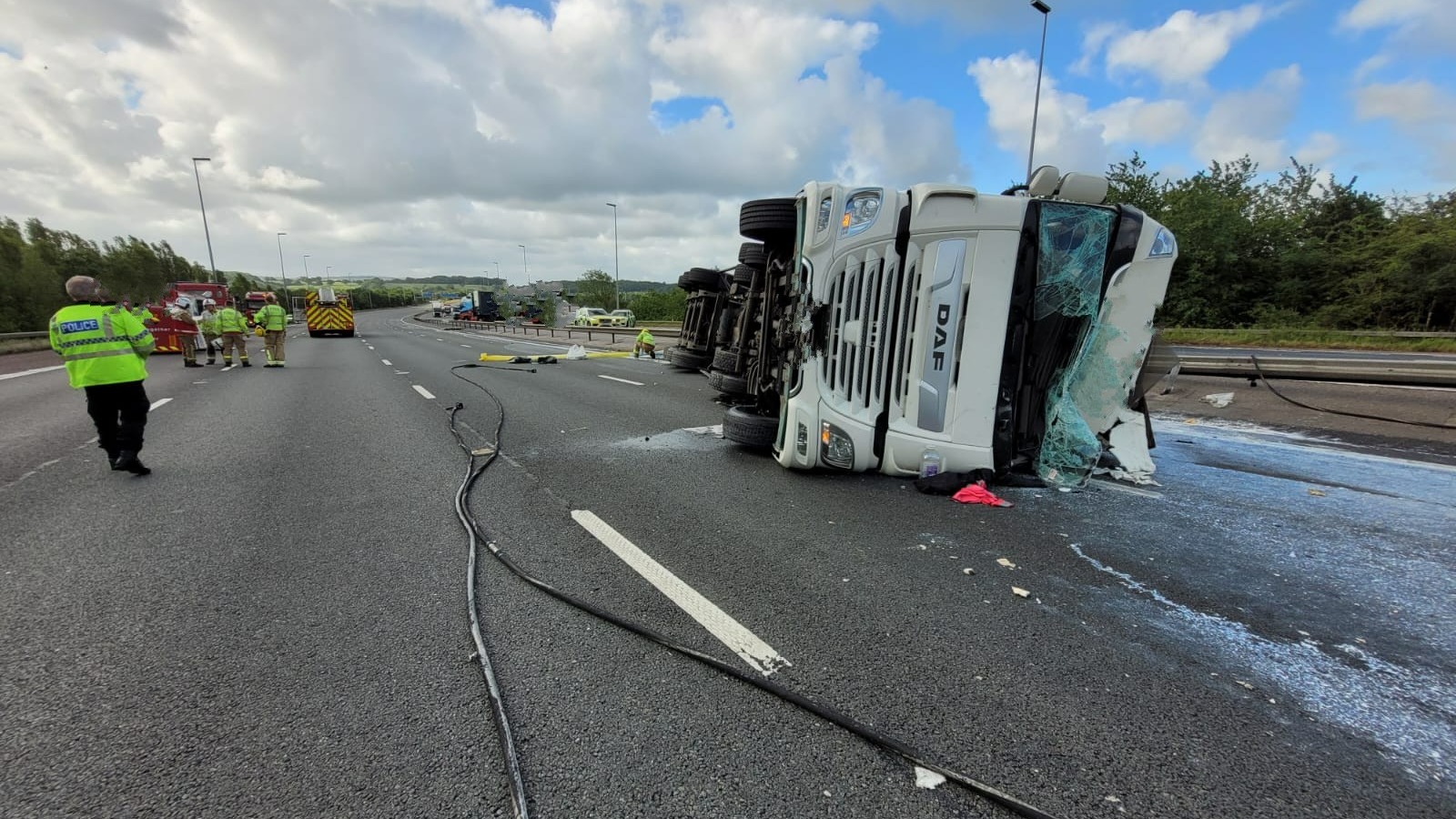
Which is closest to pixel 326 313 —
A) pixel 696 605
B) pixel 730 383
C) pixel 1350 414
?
pixel 730 383

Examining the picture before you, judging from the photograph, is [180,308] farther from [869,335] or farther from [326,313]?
[869,335]

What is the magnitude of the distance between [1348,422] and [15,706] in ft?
35.3

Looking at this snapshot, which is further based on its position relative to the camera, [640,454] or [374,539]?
[640,454]

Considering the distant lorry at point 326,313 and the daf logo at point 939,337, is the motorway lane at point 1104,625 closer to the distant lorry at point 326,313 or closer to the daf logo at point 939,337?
the daf logo at point 939,337

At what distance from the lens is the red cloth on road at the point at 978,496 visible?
405cm

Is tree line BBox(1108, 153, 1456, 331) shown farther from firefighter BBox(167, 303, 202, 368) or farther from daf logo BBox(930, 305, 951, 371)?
firefighter BBox(167, 303, 202, 368)

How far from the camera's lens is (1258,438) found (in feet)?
20.4

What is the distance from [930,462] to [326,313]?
119 ft

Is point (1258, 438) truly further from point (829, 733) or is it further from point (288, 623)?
point (288, 623)

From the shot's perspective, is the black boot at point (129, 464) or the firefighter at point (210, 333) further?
the firefighter at point (210, 333)

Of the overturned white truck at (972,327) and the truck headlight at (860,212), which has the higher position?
the truck headlight at (860,212)

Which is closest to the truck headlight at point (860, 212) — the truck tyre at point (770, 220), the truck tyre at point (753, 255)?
the truck tyre at point (770, 220)

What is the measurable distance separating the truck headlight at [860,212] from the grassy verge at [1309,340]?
66.9 feet

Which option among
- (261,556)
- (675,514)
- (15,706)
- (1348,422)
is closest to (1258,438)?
(1348,422)
